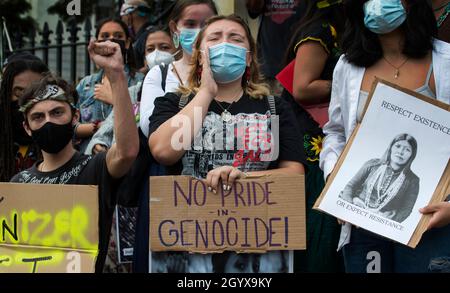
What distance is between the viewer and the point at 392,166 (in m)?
4.05

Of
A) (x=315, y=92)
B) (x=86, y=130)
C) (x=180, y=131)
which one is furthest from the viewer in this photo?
(x=86, y=130)

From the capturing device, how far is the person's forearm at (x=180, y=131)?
166 inches

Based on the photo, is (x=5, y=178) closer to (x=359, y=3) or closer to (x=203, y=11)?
(x=203, y=11)

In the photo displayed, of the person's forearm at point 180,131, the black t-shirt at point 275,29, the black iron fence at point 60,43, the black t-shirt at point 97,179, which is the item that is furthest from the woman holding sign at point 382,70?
the black iron fence at point 60,43

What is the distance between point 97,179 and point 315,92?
1520 millimetres

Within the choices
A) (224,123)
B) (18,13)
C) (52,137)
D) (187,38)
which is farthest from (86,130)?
(18,13)

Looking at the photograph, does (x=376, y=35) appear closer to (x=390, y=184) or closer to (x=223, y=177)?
(x=390, y=184)

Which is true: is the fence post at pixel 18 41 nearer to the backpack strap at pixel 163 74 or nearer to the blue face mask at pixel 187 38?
the blue face mask at pixel 187 38

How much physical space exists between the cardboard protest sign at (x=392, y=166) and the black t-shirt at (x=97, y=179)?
3.70 ft

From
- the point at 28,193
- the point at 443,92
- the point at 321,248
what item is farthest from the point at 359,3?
the point at 28,193

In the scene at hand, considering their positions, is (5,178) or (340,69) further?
(5,178)

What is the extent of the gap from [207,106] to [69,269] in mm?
1023
